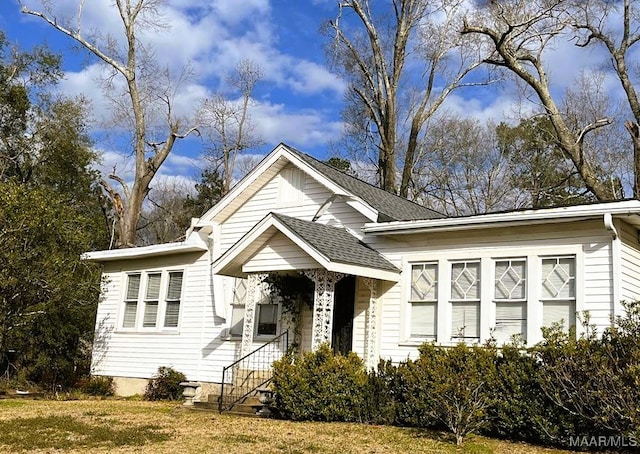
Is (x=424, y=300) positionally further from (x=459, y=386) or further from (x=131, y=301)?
(x=131, y=301)

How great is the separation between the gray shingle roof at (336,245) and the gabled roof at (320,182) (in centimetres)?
70

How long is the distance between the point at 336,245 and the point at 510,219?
3277mm

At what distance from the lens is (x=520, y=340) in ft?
37.0

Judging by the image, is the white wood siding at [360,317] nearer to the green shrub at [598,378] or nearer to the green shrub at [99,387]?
the green shrub at [598,378]

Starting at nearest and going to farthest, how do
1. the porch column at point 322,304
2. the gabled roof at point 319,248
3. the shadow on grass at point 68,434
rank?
the shadow on grass at point 68,434 < the gabled roof at point 319,248 < the porch column at point 322,304

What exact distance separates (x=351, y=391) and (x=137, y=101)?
20.4m

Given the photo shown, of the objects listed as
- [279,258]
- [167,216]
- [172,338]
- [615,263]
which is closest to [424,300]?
[279,258]

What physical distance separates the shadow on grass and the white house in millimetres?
3671

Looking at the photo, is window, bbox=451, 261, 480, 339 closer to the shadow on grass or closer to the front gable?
the front gable

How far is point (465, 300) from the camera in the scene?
12648mm

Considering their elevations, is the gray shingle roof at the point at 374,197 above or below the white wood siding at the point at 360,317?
above

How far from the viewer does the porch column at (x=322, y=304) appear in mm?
12641

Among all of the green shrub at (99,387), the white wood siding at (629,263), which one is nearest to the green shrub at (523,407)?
the white wood siding at (629,263)

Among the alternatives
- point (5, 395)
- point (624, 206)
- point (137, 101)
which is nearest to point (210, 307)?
point (5, 395)
